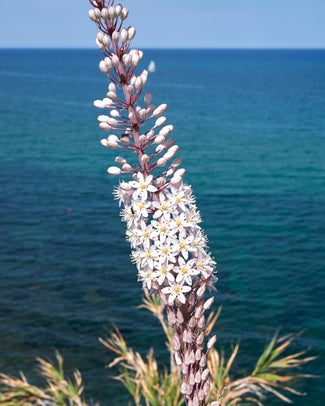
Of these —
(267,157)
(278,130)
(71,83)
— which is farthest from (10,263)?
(71,83)

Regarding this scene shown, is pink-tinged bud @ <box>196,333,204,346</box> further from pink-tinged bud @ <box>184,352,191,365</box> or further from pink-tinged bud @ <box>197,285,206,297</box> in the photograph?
pink-tinged bud @ <box>197,285,206,297</box>

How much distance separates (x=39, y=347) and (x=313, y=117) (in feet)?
262

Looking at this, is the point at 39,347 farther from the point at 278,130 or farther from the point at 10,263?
the point at 278,130

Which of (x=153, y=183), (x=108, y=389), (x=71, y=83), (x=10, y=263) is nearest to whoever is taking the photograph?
(x=153, y=183)

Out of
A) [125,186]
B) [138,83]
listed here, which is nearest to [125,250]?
[125,186]

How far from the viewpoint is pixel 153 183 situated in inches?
217

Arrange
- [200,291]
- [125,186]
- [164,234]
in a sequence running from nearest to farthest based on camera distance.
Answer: [164,234], [200,291], [125,186]
